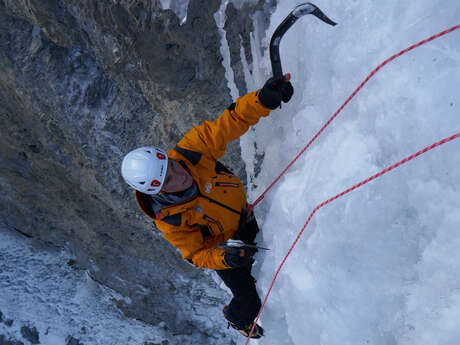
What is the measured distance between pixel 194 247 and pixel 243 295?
0.62m

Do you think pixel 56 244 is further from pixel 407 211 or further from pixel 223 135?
pixel 407 211

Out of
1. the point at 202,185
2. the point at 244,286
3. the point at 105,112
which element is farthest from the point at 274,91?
the point at 105,112

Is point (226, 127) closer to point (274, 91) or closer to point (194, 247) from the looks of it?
point (274, 91)

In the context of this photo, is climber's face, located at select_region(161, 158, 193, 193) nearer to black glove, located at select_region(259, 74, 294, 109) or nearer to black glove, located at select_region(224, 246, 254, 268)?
black glove, located at select_region(224, 246, 254, 268)

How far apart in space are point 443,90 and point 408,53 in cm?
22

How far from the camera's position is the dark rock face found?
247 centimetres

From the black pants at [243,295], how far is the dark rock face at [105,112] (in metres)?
1.12

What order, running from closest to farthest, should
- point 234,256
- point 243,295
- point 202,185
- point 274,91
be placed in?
1. point 274,91
2. point 234,256
3. point 202,185
4. point 243,295

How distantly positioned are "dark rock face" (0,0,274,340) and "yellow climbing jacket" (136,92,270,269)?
70 centimetres

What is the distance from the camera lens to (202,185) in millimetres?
2119

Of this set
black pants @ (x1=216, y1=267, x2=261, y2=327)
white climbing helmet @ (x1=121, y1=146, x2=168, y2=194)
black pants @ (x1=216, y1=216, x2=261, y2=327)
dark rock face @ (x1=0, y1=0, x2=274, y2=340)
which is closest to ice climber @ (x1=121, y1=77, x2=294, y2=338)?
→ white climbing helmet @ (x1=121, y1=146, x2=168, y2=194)

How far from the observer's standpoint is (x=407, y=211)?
1.35 metres

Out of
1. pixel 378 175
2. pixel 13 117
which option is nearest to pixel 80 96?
pixel 13 117

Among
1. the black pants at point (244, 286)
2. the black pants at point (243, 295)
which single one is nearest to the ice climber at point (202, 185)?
the black pants at point (244, 286)
